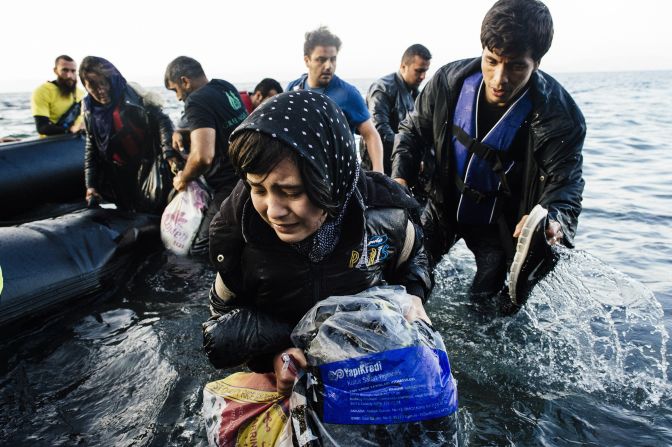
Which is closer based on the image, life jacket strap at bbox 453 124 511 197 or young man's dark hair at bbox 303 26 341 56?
life jacket strap at bbox 453 124 511 197

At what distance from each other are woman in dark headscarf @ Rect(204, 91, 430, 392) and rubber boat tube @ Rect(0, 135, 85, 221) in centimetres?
477

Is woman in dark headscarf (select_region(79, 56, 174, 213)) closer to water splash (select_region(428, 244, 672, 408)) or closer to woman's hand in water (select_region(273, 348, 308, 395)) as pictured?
water splash (select_region(428, 244, 672, 408))

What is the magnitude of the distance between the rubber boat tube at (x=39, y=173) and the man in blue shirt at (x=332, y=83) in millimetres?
3527

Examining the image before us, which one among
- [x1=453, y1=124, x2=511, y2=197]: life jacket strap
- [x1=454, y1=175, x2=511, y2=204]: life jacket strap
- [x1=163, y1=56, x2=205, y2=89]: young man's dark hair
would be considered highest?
[x1=163, y1=56, x2=205, y2=89]: young man's dark hair

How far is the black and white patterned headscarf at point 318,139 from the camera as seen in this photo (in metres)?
1.43

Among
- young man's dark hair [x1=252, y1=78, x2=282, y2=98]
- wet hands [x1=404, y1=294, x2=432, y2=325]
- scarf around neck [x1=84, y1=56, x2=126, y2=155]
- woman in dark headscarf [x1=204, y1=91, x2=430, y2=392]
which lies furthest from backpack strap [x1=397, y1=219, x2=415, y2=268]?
young man's dark hair [x1=252, y1=78, x2=282, y2=98]

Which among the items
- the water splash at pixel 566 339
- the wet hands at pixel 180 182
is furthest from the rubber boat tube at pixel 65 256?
the water splash at pixel 566 339

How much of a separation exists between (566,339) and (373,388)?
8.82 ft

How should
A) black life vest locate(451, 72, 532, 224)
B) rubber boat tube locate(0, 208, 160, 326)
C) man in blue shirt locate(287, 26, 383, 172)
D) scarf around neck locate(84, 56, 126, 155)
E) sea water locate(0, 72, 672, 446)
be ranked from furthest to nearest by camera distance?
scarf around neck locate(84, 56, 126, 155) < man in blue shirt locate(287, 26, 383, 172) < rubber boat tube locate(0, 208, 160, 326) < black life vest locate(451, 72, 532, 224) < sea water locate(0, 72, 672, 446)

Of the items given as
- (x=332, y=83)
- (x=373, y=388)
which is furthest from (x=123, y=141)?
(x=373, y=388)

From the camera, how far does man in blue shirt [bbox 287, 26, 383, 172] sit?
434 cm

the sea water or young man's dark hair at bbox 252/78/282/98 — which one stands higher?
young man's dark hair at bbox 252/78/282/98

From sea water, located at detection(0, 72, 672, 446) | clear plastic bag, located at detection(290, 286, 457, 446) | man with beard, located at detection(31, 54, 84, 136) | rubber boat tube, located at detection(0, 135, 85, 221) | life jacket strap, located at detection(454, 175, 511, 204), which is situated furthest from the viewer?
man with beard, located at detection(31, 54, 84, 136)

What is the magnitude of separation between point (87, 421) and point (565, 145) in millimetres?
3126
